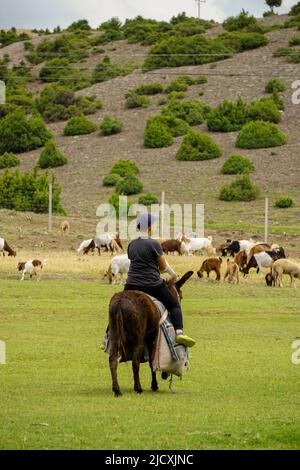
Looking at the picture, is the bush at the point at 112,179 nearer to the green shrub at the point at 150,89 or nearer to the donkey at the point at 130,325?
the green shrub at the point at 150,89

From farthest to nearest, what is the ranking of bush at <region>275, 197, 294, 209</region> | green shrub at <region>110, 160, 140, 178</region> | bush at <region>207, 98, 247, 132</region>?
1. bush at <region>207, 98, 247, 132</region>
2. green shrub at <region>110, 160, 140, 178</region>
3. bush at <region>275, 197, 294, 209</region>

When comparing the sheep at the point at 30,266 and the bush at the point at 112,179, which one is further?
the bush at the point at 112,179

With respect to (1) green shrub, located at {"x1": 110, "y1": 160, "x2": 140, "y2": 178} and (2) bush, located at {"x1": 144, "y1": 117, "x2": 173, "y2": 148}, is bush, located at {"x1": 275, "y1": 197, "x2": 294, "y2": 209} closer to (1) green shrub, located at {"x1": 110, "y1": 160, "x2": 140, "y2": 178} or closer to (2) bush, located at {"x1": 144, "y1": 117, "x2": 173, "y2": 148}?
(1) green shrub, located at {"x1": 110, "y1": 160, "x2": 140, "y2": 178}

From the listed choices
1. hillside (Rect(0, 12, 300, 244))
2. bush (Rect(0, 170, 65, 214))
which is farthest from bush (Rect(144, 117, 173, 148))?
bush (Rect(0, 170, 65, 214))

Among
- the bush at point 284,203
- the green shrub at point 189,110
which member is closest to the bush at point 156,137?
the green shrub at point 189,110

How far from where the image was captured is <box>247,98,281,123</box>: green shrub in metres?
91.4

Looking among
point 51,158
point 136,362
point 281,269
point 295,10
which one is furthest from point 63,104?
point 136,362

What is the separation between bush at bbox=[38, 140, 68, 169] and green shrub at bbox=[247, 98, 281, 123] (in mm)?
16143

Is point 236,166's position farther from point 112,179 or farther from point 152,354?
point 152,354

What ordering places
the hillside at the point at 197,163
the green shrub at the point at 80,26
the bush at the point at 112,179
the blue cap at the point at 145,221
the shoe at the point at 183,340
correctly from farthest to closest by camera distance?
the green shrub at the point at 80,26
the bush at the point at 112,179
the hillside at the point at 197,163
the blue cap at the point at 145,221
the shoe at the point at 183,340

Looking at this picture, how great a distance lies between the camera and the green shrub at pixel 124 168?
7644 cm

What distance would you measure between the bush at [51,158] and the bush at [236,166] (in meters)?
12.5

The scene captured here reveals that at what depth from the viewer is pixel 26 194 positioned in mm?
59312
